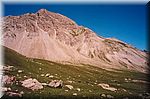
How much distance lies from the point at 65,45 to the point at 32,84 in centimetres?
2106

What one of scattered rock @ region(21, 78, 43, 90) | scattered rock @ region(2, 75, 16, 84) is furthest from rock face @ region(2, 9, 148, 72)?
scattered rock @ region(21, 78, 43, 90)

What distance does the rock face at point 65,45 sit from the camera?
29281mm

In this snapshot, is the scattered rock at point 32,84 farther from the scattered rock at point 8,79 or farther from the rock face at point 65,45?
the rock face at point 65,45

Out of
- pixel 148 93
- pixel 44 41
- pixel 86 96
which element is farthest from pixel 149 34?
pixel 44 41

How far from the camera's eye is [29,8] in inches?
782

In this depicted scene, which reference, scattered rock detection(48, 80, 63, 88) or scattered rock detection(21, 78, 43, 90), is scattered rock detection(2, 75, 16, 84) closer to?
scattered rock detection(21, 78, 43, 90)

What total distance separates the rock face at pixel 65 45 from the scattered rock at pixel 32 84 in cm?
681

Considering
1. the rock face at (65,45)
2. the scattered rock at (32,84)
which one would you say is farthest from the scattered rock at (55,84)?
the rock face at (65,45)

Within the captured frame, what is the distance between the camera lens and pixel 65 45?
4009 cm

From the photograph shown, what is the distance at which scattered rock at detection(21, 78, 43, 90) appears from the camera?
19.0 meters

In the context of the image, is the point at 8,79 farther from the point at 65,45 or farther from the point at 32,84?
the point at 65,45

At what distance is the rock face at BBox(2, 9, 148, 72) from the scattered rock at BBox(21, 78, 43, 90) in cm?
681

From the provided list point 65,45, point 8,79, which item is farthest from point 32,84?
point 65,45

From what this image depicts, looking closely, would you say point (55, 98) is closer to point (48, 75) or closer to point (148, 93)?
point (48, 75)
